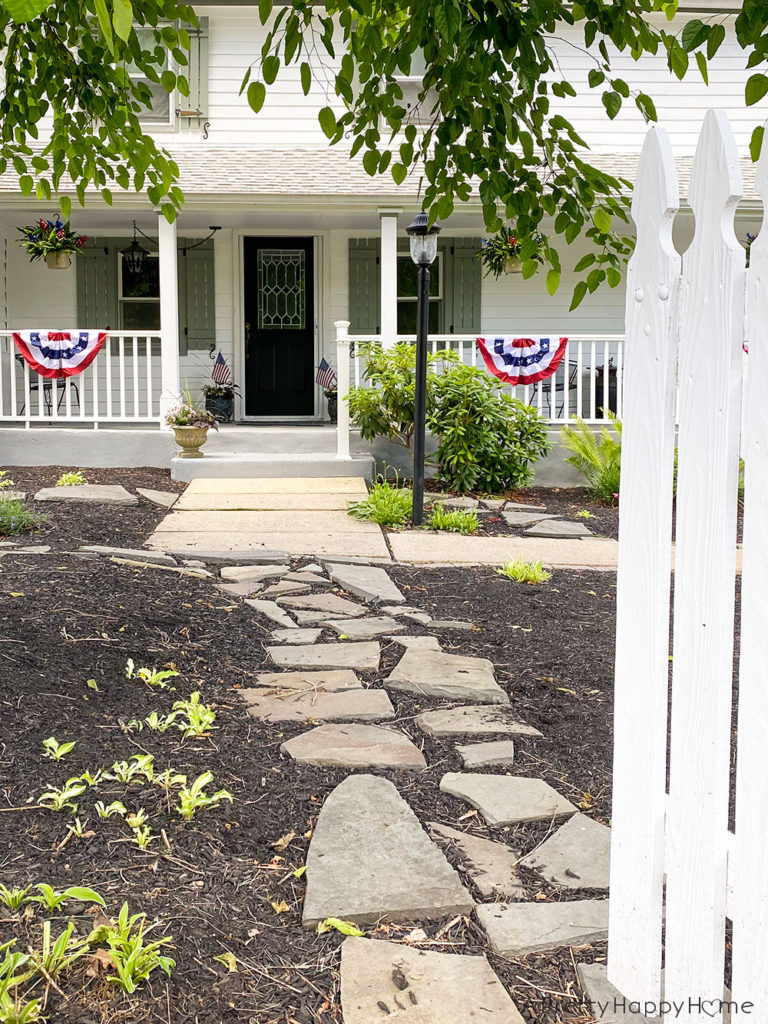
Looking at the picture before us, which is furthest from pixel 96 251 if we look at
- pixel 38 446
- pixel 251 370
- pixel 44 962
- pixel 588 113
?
pixel 44 962

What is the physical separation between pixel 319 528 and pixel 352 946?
5.20m

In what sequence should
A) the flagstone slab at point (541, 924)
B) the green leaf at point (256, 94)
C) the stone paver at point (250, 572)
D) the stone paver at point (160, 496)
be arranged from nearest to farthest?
1. the flagstone slab at point (541, 924)
2. the green leaf at point (256, 94)
3. the stone paver at point (250, 572)
4. the stone paver at point (160, 496)

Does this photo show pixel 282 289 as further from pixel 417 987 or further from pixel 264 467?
pixel 417 987

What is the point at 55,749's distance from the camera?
9.18ft

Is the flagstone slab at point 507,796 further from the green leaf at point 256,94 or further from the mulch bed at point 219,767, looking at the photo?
the green leaf at point 256,94

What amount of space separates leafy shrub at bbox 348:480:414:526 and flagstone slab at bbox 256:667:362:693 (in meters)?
3.67

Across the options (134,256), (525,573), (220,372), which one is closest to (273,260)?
(134,256)

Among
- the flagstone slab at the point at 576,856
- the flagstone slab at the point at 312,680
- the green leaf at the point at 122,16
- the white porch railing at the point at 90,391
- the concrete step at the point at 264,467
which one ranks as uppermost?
the green leaf at the point at 122,16

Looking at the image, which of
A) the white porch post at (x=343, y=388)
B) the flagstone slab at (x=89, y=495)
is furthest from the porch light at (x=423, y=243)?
the flagstone slab at (x=89, y=495)

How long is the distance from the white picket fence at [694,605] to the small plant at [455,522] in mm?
5543

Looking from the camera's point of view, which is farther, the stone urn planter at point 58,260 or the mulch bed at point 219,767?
→ the stone urn planter at point 58,260

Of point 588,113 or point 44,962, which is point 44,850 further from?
point 588,113

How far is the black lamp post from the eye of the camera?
23.9ft

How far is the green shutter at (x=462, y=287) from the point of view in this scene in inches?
494
